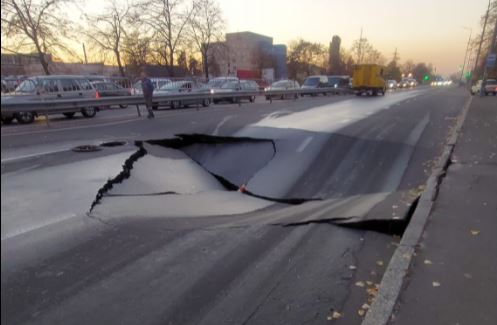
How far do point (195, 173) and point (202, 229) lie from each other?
311 cm

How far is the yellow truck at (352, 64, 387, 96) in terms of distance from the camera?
32781 mm

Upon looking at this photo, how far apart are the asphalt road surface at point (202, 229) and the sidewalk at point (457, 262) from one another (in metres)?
0.39

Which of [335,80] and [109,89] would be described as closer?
[109,89]

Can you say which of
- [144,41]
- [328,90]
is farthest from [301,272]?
[144,41]

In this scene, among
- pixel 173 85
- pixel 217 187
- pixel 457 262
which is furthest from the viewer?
pixel 173 85

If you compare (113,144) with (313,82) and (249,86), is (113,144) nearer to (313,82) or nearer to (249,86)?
(249,86)

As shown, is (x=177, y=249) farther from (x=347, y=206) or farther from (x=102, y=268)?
(x=347, y=206)

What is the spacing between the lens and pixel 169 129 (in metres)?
10.7

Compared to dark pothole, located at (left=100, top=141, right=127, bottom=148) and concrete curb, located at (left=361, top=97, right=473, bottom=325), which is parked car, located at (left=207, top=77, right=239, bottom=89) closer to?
dark pothole, located at (left=100, top=141, right=127, bottom=148)

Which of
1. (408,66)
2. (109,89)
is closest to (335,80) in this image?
(109,89)

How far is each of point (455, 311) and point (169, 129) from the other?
926 centimetres

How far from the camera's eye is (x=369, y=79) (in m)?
Result: 32.9

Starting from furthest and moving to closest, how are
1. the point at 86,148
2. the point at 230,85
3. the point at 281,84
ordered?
the point at 281,84 → the point at 230,85 → the point at 86,148

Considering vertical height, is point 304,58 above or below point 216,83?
above
